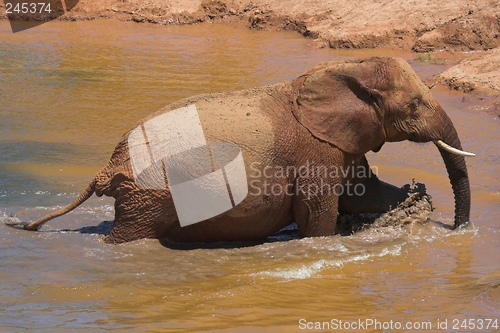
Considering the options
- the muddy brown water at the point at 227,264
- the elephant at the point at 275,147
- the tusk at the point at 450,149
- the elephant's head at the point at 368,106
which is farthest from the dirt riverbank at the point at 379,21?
the elephant at the point at 275,147

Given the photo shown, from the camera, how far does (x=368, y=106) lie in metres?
7.16

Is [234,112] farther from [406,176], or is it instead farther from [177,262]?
[406,176]

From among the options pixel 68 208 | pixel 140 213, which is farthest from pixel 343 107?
pixel 68 208

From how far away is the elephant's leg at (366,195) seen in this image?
775 cm

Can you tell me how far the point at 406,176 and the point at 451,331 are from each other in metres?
4.72

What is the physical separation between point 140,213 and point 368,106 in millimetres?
2393

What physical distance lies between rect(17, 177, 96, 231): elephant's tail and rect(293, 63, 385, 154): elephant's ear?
2.17 meters

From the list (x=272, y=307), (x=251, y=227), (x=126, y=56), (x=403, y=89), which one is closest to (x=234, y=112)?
(x=251, y=227)

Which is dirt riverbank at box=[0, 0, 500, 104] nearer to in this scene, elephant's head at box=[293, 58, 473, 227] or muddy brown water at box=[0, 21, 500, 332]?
muddy brown water at box=[0, 21, 500, 332]

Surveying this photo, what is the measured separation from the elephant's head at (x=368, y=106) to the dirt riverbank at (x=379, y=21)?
5764mm

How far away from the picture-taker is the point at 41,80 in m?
15.3

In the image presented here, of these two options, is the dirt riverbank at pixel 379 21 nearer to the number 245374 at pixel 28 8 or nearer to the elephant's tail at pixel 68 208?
the number 245374 at pixel 28 8

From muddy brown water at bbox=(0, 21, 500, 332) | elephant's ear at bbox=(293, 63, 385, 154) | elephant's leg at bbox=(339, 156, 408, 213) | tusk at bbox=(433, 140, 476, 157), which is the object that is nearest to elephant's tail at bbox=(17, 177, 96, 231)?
muddy brown water at bbox=(0, 21, 500, 332)

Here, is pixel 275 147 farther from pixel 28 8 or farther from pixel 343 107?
pixel 28 8
